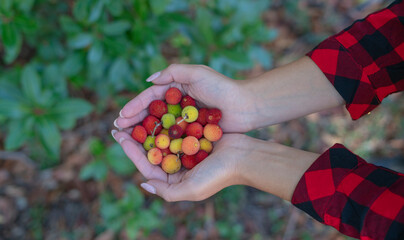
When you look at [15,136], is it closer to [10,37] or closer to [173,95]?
[10,37]

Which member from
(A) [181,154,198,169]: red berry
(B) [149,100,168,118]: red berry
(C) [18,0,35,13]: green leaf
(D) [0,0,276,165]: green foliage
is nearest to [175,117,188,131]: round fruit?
(B) [149,100,168,118]: red berry

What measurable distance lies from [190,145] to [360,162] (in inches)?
36.4

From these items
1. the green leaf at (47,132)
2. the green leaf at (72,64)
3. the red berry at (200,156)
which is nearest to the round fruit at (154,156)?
the red berry at (200,156)

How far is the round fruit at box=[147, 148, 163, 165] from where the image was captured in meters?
1.96

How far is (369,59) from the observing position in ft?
5.81

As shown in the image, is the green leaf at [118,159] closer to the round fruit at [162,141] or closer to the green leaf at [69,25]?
the round fruit at [162,141]

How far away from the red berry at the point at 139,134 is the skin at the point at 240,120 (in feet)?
0.16

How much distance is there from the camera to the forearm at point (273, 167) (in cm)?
173

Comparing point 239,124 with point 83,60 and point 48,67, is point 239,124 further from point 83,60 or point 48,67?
point 48,67

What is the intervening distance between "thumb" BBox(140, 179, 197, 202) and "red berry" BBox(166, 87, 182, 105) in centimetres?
55

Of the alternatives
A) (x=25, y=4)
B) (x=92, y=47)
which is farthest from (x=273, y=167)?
(x=25, y=4)

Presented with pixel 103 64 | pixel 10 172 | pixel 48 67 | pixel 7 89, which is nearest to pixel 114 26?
pixel 103 64

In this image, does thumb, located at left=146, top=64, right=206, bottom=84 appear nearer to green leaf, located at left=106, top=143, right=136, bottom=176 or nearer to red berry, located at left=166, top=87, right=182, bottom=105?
red berry, located at left=166, top=87, right=182, bottom=105

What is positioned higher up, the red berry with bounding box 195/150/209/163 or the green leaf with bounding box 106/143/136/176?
the red berry with bounding box 195/150/209/163
